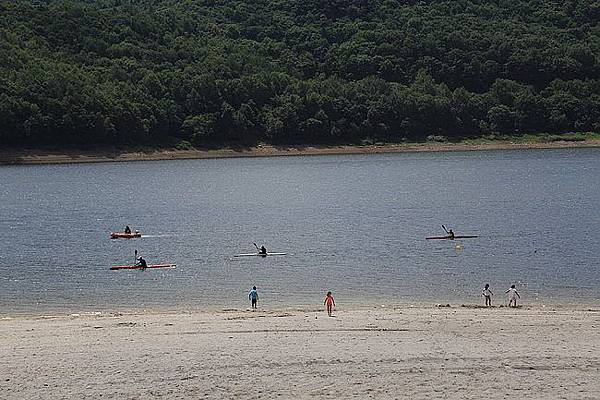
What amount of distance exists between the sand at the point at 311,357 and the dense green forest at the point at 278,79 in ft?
317

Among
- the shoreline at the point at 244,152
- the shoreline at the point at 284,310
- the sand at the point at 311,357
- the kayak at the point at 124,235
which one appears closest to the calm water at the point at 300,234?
the kayak at the point at 124,235

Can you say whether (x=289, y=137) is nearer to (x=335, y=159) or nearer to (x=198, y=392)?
(x=335, y=159)

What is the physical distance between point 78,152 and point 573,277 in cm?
9255

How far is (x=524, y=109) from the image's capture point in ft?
478

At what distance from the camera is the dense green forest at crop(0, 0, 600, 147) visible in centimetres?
13000

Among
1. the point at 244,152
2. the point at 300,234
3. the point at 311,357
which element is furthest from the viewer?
the point at 244,152

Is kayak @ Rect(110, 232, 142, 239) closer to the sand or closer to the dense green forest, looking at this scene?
the sand

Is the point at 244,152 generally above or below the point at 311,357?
above

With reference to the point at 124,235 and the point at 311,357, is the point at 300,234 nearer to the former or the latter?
the point at 124,235

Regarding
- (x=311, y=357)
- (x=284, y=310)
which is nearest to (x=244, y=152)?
(x=284, y=310)

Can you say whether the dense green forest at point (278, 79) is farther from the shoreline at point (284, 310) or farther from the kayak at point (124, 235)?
the shoreline at point (284, 310)

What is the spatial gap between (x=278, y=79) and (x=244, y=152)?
65.1 feet

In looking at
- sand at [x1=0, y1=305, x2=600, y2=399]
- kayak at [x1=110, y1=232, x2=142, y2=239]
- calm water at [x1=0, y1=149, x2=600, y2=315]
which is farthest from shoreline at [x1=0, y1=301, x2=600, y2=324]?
kayak at [x1=110, y1=232, x2=142, y2=239]

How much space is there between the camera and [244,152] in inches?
5384
